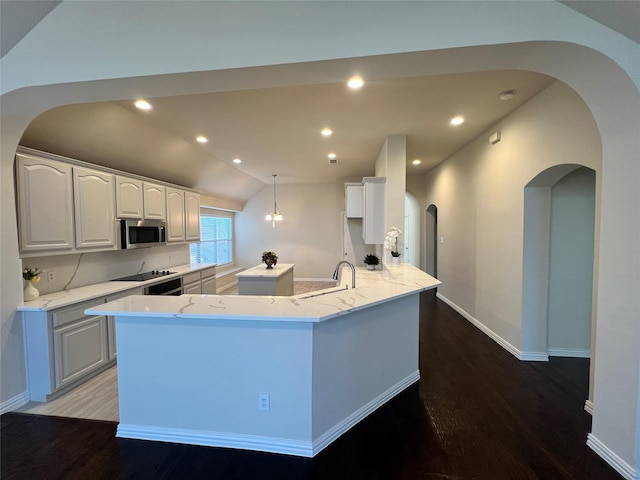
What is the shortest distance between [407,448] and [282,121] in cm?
343

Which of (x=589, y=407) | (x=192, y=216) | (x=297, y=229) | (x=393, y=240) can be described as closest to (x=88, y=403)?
(x=192, y=216)

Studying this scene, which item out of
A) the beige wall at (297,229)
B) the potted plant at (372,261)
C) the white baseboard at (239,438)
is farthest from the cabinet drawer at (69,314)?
the beige wall at (297,229)

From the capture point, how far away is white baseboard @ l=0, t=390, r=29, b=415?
2.33 meters

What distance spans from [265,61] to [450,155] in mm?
4469

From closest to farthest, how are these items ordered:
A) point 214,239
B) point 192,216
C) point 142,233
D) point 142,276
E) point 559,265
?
point 559,265 → point 142,233 → point 142,276 → point 192,216 → point 214,239

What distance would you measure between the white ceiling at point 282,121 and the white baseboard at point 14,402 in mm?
2462

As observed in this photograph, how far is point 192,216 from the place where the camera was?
5309 mm

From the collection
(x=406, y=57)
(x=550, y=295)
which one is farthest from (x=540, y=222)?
(x=406, y=57)

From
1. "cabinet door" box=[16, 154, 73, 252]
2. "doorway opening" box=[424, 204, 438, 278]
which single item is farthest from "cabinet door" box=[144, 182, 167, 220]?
"doorway opening" box=[424, 204, 438, 278]

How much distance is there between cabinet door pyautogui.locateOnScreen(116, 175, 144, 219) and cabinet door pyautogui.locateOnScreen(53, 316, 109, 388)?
Result: 1.40m

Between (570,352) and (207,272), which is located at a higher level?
(207,272)

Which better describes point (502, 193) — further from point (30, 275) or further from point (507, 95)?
point (30, 275)

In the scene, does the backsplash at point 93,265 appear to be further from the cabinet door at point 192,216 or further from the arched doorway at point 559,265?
the arched doorway at point 559,265

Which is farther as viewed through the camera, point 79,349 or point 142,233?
point 142,233
